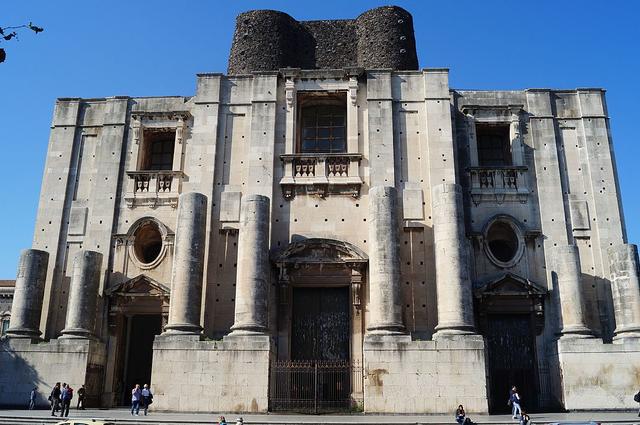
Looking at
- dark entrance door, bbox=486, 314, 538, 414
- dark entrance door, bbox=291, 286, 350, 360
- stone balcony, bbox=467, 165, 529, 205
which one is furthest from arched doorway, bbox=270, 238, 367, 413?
stone balcony, bbox=467, 165, 529, 205

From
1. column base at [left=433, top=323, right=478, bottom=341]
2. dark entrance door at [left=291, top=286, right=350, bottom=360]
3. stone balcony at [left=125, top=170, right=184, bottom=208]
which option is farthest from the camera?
stone balcony at [left=125, top=170, right=184, bottom=208]

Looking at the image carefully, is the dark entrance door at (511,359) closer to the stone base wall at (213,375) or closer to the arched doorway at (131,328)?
the stone base wall at (213,375)

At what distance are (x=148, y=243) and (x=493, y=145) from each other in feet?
48.6

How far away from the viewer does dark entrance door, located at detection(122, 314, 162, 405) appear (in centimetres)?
2262

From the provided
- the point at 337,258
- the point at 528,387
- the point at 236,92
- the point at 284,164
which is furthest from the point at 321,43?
the point at 528,387

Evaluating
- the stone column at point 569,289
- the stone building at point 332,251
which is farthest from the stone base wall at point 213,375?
the stone column at point 569,289

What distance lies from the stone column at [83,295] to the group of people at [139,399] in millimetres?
3655

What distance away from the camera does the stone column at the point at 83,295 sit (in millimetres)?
21422

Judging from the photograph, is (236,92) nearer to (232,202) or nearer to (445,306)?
(232,202)

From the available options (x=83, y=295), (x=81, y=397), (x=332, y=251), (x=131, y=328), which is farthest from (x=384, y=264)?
(x=81, y=397)

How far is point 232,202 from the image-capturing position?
23.5 metres

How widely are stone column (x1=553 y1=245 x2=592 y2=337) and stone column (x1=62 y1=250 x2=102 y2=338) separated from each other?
1658 cm

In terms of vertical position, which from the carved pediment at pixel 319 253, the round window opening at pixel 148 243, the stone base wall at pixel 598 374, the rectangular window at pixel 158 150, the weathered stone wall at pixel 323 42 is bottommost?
the stone base wall at pixel 598 374

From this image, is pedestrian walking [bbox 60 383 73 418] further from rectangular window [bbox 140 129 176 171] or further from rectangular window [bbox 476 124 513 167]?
rectangular window [bbox 476 124 513 167]
